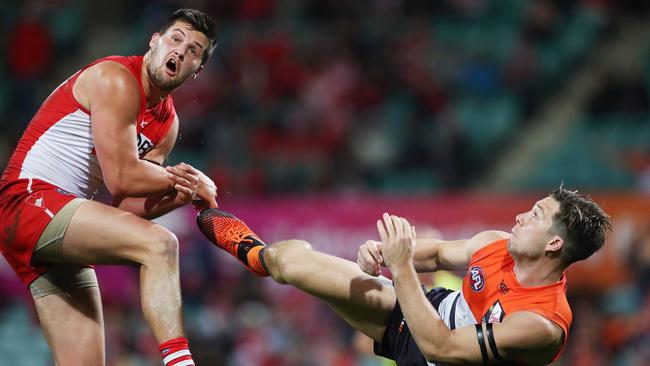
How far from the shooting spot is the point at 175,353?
15.4ft

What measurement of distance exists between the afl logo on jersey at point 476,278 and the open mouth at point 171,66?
1819 mm

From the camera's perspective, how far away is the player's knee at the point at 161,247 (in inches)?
188

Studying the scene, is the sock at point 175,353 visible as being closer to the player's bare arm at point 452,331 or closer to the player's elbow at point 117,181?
the player's elbow at point 117,181

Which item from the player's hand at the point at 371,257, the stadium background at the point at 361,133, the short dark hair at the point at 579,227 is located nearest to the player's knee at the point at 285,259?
the player's hand at the point at 371,257

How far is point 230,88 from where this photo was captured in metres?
12.1

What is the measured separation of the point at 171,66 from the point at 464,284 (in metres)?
1.87

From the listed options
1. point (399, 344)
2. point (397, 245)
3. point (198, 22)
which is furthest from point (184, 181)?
point (399, 344)

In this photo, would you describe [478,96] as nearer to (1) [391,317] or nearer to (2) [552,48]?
(2) [552,48]

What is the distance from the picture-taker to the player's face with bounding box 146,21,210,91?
16.8 ft

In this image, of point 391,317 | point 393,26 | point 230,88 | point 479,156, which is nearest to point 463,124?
point 479,156

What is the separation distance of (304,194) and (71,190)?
20.4 ft

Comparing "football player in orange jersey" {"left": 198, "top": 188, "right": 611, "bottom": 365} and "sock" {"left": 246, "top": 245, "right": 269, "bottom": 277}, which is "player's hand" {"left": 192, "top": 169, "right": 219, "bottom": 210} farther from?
"sock" {"left": 246, "top": 245, "right": 269, "bottom": 277}

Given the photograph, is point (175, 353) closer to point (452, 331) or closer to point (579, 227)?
point (452, 331)

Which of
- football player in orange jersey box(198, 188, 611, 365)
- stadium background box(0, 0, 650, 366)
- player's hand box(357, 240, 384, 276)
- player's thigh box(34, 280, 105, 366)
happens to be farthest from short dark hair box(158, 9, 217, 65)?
stadium background box(0, 0, 650, 366)
